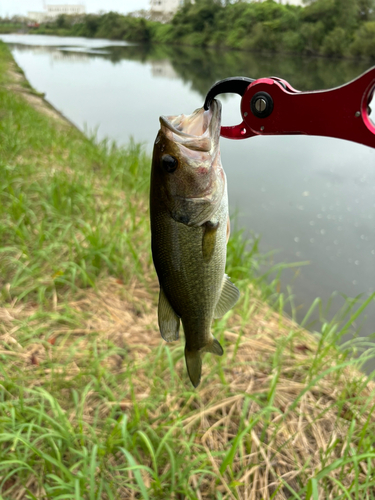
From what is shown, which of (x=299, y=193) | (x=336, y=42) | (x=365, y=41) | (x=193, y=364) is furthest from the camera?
(x=336, y=42)

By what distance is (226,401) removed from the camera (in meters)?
2.14

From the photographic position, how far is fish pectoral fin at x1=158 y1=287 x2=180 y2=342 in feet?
3.41

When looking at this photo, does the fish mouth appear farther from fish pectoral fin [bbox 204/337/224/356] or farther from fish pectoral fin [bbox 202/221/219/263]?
fish pectoral fin [bbox 204/337/224/356]

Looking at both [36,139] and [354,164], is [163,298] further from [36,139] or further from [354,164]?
[354,164]

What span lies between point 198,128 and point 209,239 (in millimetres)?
305

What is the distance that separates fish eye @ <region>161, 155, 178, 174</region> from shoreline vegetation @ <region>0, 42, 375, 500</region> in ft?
4.32

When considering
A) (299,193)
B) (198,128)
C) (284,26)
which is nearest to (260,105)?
(198,128)

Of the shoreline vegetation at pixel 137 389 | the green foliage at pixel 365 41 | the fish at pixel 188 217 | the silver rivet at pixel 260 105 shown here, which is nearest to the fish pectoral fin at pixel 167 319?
the fish at pixel 188 217

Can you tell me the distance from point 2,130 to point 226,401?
491 cm

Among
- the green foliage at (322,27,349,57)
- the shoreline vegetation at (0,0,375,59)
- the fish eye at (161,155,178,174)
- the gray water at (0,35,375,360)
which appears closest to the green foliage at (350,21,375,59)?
the shoreline vegetation at (0,0,375,59)

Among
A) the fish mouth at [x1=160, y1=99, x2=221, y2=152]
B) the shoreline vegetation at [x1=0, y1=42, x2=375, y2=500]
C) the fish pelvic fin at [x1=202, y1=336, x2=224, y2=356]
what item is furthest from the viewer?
the shoreline vegetation at [x1=0, y1=42, x2=375, y2=500]

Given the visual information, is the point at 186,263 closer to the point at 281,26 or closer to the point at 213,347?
the point at 213,347

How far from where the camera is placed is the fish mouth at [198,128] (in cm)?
90

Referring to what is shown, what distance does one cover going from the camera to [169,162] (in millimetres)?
967
